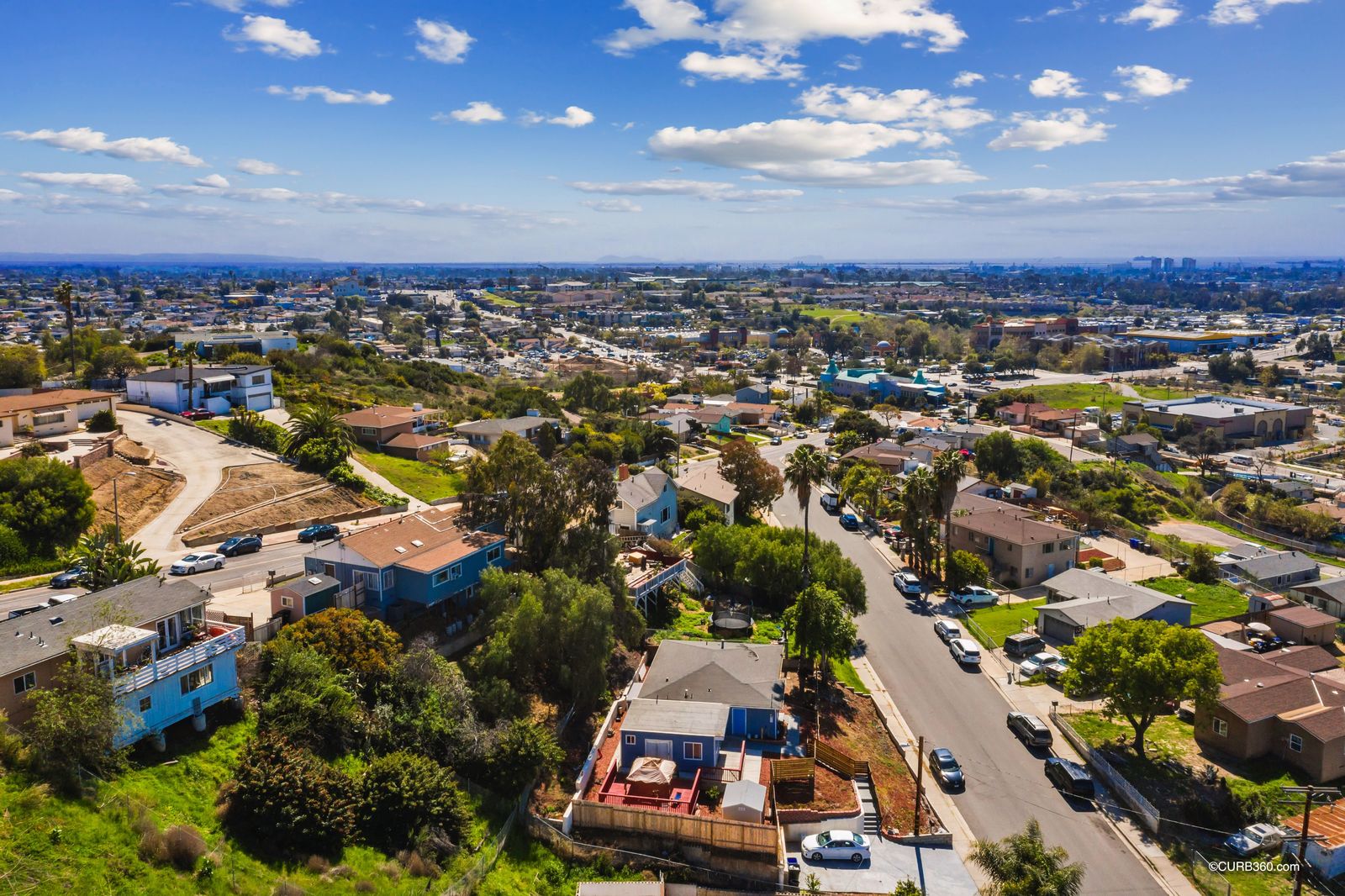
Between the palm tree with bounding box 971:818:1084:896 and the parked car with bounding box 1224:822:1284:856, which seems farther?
→ the parked car with bounding box 1224:822:1284:856

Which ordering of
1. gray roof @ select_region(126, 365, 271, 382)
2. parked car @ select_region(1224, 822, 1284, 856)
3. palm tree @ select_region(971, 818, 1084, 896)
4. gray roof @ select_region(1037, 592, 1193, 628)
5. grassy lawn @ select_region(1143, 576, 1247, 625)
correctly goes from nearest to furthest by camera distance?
palm tree @ select_region(971, 818, 1084, 896) → parked car @ select_region(1224, 822, 1284, 856) → gray roof @ select_region(1037, 592, 1193, 628) → grassy lawn @ select_region(1143, 576, 1247, 625) → gray roof @ select_region(126, 365, 271, 382)

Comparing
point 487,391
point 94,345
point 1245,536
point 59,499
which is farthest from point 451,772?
point 487,391

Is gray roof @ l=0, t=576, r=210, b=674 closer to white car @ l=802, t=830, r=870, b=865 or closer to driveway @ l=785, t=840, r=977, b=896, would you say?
white car @ l=802, t=830, r=870, b=865

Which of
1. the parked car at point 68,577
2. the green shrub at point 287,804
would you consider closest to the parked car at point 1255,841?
the green shrub at point 287,804

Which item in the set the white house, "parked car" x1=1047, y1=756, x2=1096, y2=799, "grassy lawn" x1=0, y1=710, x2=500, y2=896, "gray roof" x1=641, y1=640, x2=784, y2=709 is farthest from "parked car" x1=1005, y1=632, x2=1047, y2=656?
the white house

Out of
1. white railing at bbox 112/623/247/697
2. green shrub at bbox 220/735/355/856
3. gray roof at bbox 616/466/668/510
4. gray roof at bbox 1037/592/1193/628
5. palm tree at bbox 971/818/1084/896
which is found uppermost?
white railing at bbox 112/623/247/697

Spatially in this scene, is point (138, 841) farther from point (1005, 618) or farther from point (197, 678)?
point (1005, 618)

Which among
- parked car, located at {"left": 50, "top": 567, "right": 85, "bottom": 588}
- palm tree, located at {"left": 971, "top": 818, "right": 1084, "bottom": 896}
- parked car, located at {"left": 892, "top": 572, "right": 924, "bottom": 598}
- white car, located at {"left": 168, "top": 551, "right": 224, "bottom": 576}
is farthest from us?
parked car, located at {"left": 892, "top": 572, "right": 924, "bottom": 598}
